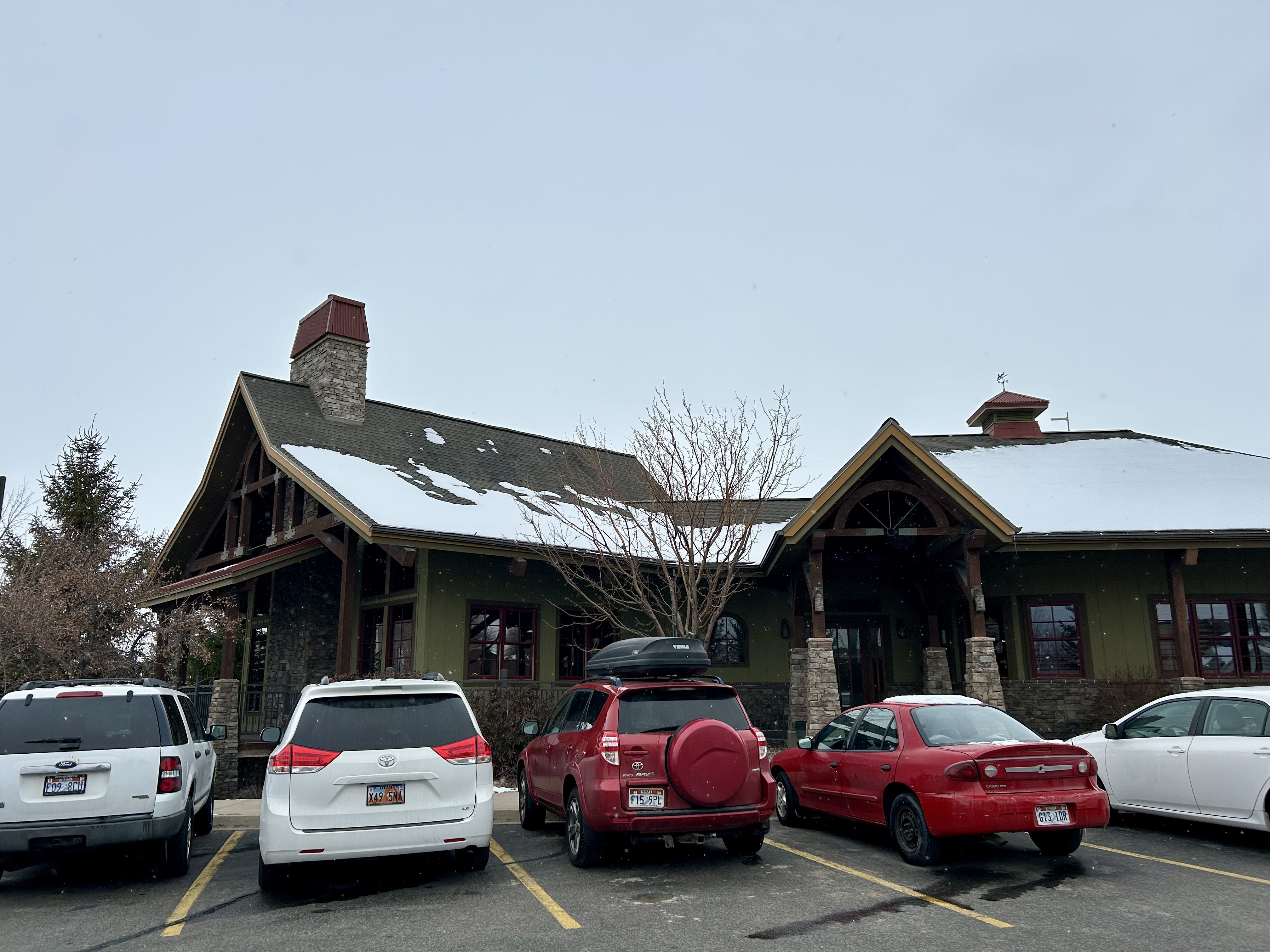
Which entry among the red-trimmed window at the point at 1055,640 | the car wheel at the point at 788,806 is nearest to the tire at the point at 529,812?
the car wheel at the point at 788,806

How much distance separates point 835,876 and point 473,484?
44.3 ft

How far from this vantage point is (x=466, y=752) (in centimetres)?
699

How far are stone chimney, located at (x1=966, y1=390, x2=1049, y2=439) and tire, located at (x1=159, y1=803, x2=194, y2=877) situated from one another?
21827 millimetres

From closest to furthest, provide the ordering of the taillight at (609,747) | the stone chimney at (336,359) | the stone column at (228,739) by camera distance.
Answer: the taillight at (609,747) < the stone column at (228,739) < the stone chimney at (336,359)

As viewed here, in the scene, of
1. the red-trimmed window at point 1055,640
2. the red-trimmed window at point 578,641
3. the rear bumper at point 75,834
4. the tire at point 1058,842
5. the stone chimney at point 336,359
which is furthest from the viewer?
the stone chimney at point 336,359

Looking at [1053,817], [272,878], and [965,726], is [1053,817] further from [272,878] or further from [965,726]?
[272,878]

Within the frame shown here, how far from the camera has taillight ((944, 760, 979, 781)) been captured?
723 centimetres

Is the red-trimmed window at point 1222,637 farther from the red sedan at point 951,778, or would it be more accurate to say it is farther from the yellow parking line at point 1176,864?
the red sedan at point 951,778

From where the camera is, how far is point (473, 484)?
19.5m

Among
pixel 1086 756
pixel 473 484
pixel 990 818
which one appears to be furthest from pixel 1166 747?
pixel 473 484

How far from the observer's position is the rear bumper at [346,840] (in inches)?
254

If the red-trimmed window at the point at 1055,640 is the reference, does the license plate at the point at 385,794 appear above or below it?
below

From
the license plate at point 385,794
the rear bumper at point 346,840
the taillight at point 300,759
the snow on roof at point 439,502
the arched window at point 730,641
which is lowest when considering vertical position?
the rear bumper at point 346,840

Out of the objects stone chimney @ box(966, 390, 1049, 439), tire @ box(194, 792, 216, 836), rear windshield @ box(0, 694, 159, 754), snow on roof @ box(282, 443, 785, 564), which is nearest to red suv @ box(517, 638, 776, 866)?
rear windshield @ box(0, 694, 159, 754)
